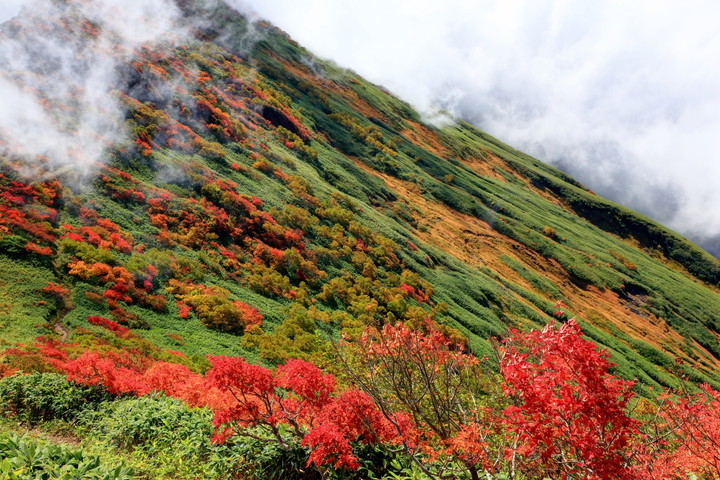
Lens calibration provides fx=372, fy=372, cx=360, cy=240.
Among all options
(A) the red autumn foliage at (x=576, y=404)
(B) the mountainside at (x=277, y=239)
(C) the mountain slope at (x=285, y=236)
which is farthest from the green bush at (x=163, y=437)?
(C) the mountain slope at (x=285, y=236)

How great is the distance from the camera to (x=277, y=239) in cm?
3319

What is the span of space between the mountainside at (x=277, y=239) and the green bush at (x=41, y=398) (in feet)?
4.61

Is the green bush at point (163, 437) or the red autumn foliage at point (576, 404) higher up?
the red autumn foliage at point (576, 404)

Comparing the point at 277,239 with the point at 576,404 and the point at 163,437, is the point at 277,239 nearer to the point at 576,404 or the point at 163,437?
the point at 163,437

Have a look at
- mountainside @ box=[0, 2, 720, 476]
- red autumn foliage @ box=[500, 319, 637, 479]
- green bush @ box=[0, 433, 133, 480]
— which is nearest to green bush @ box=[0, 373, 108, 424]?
mountainside @ box=[0, 2, 720, 476]

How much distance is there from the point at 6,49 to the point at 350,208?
37062 millimetres

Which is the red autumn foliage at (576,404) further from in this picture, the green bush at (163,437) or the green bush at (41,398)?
the green bush at (41,398)

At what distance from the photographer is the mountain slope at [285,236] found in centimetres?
2103

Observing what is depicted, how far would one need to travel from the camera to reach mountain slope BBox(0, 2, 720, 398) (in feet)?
69.0

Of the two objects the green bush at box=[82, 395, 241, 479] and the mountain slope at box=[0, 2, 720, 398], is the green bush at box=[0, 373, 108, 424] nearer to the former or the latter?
the green bush at box=[82, 395, 241, 479]

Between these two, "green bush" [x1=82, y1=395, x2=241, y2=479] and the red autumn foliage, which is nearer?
the red autumn foliage

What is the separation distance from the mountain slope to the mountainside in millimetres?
184

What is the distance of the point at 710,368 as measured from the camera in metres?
59.7

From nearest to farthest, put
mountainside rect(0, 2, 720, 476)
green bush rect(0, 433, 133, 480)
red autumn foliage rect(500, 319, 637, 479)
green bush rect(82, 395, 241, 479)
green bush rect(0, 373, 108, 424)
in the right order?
green bush rect(0, 433, 133, 480) < red autumn foliage rect(500, 319, 637, 479) < green bush rect(82, 395, 241, 479) < green bush rect(0, 373, 108, 424) < mountainside rect(0, 2, 720, 476)
